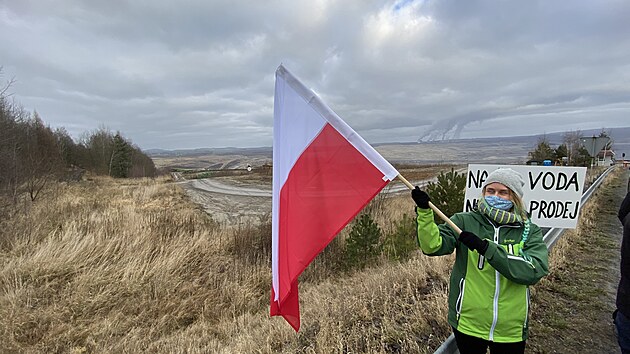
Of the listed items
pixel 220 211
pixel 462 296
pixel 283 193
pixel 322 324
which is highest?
pixel 283 193

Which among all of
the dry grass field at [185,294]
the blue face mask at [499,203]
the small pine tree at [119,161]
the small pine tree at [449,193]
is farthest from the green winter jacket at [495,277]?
the small pine tree at [119,161]

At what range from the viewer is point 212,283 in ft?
23.8

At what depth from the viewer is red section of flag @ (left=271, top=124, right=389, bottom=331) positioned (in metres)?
2.41

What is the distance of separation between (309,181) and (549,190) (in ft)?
14.9

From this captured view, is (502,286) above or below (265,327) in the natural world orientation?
above

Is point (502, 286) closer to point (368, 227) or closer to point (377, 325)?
point (377, 325)

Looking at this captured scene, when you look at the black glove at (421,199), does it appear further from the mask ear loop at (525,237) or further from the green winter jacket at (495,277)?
the mask ear loop at (525,237)

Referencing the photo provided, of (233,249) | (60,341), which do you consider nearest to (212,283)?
(233,249)

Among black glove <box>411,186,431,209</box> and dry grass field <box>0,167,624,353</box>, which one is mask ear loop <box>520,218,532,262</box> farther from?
dry grass field <box>0,167,624,353</box>

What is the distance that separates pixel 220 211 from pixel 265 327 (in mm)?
17917

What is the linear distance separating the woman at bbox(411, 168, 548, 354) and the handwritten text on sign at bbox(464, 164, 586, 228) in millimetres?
3129

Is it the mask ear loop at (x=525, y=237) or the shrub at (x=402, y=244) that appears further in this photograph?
the shrub at (x=402, y=244)

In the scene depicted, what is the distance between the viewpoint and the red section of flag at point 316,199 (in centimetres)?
241

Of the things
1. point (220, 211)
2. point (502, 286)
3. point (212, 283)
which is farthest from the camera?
point (220, 211)
